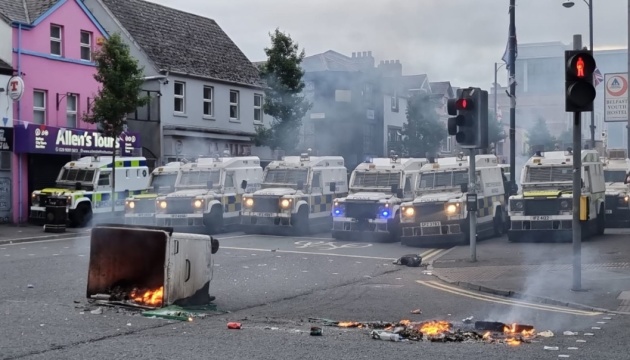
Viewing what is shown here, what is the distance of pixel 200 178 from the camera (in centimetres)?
2583

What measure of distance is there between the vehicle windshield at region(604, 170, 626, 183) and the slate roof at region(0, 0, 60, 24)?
67.9 ft

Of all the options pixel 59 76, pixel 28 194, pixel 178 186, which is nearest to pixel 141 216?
pixel 178 186

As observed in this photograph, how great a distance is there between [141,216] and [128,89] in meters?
5.07

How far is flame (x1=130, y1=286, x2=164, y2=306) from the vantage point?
1066cm

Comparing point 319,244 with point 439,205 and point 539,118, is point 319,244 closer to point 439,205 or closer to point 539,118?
point 439,205

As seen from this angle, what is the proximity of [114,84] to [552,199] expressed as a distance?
15.3 meters

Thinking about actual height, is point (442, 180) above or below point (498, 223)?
above

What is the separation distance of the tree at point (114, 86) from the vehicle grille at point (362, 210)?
29.7 feet

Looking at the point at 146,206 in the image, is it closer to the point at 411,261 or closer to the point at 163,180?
the point at 163,180

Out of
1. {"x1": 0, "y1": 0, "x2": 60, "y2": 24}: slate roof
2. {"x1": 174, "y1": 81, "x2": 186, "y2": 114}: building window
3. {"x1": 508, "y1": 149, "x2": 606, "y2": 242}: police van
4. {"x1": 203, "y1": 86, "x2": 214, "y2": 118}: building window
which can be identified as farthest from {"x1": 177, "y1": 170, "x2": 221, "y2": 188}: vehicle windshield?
{"x1": 203, "y1": 86, "x2": 214, "y2": 118}: building window

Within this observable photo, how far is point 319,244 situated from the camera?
22031 millimetres

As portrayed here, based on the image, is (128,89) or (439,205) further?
(128,89)

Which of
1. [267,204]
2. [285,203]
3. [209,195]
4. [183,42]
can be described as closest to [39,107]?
[209,195]

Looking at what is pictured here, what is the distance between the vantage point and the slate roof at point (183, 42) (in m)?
36.0
